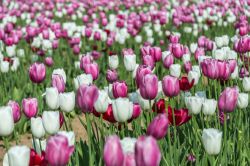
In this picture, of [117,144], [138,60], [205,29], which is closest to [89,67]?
[117,144]

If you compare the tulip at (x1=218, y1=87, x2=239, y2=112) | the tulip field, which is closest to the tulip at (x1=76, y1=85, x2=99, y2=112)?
the tulip field

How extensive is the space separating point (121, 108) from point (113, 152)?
100cm

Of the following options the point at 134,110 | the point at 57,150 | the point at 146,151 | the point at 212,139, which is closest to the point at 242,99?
the point at 134,110

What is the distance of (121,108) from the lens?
2.80 meters

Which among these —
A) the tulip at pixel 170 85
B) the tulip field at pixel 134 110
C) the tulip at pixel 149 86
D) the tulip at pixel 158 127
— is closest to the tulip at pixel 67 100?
the tulip field at pixel 134 110

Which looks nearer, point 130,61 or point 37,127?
point 37,127

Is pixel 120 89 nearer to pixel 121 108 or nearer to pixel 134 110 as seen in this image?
pixel 134 110

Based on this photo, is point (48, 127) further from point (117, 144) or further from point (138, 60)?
point (138, 60)

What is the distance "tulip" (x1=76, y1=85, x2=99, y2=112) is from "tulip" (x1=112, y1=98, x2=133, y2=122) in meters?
0.14

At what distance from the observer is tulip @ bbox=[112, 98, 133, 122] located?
9.12 feet

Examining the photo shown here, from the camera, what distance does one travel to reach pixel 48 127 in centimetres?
274

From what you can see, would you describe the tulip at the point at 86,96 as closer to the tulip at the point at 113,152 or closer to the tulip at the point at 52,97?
the tulip at the point at 52,97

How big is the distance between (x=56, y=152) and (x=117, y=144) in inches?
13.8

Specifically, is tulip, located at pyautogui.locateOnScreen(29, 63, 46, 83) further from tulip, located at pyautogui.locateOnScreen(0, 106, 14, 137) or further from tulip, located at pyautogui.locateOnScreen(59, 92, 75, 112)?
tulip, located at pyautogui.locateOnScreen(0, 106, 14, 137)
